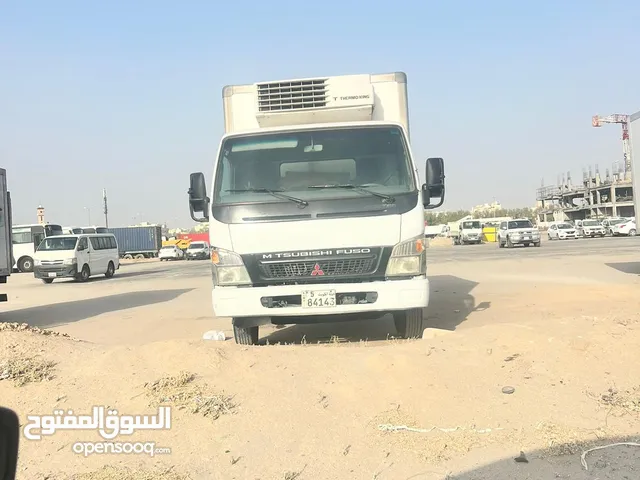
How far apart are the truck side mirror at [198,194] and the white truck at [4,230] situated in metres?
6.15

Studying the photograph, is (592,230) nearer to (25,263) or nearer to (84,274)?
(84,274)

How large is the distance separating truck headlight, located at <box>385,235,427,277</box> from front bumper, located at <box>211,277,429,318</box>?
90 mm

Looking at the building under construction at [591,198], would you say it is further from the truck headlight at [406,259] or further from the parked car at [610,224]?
the truck headlight at [406,259]

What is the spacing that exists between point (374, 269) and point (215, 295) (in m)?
1.72

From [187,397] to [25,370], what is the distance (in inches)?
64.4

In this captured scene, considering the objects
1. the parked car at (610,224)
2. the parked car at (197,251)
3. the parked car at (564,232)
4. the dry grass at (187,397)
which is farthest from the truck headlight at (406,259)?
the parked car at (610,224)

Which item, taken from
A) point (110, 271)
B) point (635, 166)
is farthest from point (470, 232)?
point (635, 166)

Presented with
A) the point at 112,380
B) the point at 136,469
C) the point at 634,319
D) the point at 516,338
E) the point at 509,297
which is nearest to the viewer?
the point at 136,469

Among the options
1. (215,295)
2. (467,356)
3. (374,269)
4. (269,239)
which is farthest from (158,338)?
(467,356)

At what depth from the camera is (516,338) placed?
5414 mm

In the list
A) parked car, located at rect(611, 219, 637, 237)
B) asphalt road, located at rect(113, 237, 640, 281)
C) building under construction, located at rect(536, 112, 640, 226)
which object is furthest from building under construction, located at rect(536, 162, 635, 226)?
asphalt road, located at rect(113, 237, 640, 281)

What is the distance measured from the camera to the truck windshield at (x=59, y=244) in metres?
22.3

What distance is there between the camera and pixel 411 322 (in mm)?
6453

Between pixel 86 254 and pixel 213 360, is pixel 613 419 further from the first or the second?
pixel 86 254
